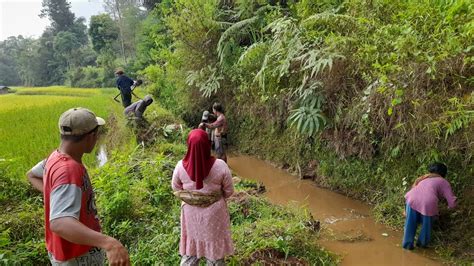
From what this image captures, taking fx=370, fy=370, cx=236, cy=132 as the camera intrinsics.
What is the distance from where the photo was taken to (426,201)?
4031 mm

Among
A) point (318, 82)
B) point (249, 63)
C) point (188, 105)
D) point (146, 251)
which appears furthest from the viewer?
point (188, 105)

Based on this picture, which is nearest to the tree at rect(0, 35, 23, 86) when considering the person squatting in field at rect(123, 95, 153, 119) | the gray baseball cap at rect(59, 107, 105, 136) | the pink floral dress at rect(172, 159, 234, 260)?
the person squatting in field at rect(123, 95, 153, 119)

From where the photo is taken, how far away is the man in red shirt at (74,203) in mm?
1648

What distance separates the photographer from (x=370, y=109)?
5148 mm

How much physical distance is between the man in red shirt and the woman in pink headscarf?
96 cm

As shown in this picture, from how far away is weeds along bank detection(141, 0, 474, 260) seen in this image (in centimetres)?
431

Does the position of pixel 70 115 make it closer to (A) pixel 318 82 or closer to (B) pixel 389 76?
(B) pixel 389 76

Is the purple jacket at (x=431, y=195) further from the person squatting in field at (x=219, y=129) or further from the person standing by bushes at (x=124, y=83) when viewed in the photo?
the person standing by bushes at (x=124, y=83)

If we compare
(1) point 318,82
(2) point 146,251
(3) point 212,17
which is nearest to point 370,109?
(1) point 318,82

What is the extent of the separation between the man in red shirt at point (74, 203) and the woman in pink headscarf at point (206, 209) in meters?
0.96

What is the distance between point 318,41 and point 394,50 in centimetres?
170

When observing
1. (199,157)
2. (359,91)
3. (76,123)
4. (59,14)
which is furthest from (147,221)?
(59,14)

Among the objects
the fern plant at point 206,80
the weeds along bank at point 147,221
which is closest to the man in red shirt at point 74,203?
the weeds along bank at point 147,221

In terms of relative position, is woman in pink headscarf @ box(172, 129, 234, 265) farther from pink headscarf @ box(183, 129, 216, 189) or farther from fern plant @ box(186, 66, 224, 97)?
fern plant @ box(186, 66, 224, 97)
